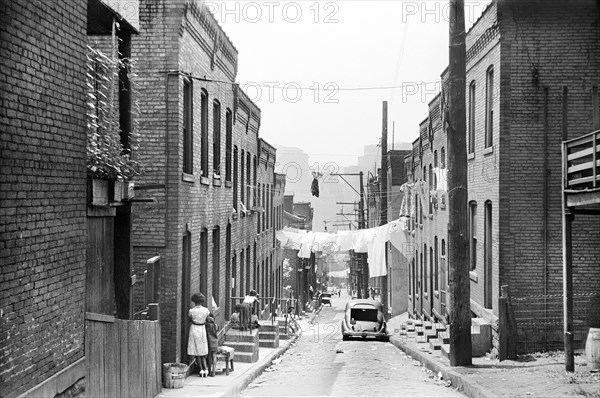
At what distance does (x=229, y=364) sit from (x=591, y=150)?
342 inches

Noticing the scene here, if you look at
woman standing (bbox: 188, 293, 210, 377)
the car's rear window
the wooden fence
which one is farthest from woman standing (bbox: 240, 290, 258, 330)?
the car's rear window

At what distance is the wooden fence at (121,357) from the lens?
8.77 meters

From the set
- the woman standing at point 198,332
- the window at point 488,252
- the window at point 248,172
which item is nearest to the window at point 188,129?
the woman standing at point 198,332

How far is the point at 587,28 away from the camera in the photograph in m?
15.0

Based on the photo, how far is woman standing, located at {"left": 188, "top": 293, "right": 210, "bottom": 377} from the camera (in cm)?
1360

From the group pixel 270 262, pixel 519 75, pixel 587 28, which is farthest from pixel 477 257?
pixel 270 262

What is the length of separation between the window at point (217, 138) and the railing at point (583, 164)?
29.3 feet

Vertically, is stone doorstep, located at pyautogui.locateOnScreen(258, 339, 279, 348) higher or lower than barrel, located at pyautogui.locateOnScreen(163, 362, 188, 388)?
lower

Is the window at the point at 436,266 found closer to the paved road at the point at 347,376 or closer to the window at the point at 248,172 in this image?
the paved road at the point at 347,376

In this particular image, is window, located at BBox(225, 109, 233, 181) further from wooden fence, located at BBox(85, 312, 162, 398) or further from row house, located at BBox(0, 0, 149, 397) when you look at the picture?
row house, located at BBox(0, 0, 149, 397)

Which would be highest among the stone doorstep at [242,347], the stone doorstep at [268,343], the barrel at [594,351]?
the barrel at [594,351]

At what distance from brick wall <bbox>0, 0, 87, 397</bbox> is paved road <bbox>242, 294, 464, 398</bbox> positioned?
5.38 m

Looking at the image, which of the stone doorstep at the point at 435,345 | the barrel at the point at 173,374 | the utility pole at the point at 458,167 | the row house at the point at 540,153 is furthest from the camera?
the stone doorstep at the point at 435,345

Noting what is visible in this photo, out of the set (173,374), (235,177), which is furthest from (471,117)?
(173,374)
